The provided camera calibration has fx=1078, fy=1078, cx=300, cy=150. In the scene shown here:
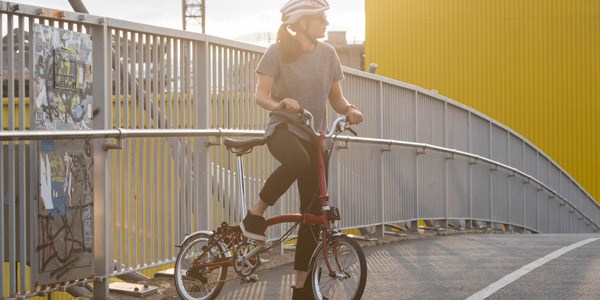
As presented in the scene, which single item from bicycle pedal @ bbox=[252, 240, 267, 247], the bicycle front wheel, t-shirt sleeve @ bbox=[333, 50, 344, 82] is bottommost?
the bicycle front wheel

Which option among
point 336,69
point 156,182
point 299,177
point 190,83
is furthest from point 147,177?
point 336,69

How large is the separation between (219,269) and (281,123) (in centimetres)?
98

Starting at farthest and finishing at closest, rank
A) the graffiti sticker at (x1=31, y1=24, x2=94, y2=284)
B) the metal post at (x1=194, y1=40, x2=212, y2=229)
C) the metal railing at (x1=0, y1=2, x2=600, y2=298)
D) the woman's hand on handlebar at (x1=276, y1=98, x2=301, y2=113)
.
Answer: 1. the metal post at (x1=194, y1=40, x2=212, y2=229)
2. the graffiti sticker at (x1=31, y1=24, x2=94, y2=284)
3. the metal railing at (x1=0, y1=2, x2=600, y2=298)
4. the woman's hand on handlebar at (x1=276, y1=98, x2=301, y2=113)

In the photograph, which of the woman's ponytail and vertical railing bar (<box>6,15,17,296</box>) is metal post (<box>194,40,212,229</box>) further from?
vertical railing bar (<box>6,15,17,296</box>)

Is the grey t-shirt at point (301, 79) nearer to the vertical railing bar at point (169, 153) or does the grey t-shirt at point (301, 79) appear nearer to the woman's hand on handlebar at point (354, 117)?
the woman's hand on handlebar at point (354, 117)

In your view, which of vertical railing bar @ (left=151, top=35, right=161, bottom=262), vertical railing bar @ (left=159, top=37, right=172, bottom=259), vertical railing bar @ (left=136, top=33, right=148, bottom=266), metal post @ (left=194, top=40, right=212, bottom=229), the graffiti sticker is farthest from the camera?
metal post @ (left=194, top=40, right=212, bottom=229)

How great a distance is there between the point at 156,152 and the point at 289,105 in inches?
74.7

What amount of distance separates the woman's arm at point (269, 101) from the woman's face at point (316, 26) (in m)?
0.34

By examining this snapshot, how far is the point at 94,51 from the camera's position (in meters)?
6.55

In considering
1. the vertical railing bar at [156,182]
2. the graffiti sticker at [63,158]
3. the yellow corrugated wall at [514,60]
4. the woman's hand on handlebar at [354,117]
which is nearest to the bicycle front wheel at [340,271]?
the woman's hand on handlebar at [354,117]

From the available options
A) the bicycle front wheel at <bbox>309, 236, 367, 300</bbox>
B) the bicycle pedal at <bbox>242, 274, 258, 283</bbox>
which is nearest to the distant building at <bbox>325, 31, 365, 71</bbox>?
the bicycle pedal at <bbox>242, 274, 258, 283</bbox>

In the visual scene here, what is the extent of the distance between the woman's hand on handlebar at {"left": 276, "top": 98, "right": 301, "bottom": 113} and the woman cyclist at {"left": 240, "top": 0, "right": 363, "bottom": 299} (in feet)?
0.50

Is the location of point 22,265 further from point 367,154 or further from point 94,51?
point 367,154

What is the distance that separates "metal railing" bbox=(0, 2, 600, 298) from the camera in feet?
19.2
